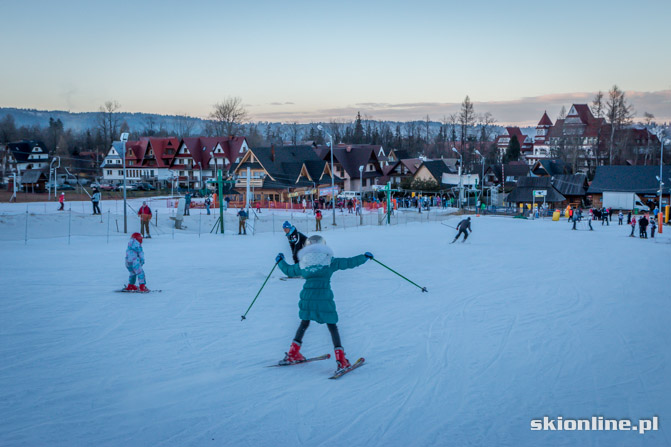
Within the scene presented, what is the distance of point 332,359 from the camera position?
7098 millimetres

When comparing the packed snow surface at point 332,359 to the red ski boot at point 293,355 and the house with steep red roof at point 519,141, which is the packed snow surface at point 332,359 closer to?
the red ski boot at point 293,355

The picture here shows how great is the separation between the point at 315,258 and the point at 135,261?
231 inches

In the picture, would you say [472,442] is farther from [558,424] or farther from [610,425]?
[610,425]

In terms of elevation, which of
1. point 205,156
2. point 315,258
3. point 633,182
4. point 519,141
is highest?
point 519,141

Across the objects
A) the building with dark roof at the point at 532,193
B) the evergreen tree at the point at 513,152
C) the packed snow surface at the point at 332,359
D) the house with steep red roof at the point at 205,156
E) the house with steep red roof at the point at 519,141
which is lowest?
the packed snow surface at the point at 332,359

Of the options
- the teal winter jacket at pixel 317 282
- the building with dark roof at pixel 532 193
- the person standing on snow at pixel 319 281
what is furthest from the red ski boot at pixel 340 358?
the building with dark roof at pixel 532 193

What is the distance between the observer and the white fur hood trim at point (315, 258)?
20.5ft

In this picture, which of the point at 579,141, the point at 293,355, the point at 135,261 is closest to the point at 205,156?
the point at 579,141

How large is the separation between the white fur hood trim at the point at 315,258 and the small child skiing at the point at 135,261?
5280 millimetres

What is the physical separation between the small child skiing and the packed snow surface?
14.5 inches

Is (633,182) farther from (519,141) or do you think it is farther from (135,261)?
(519,141)

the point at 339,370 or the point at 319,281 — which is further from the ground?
the point at 319,281

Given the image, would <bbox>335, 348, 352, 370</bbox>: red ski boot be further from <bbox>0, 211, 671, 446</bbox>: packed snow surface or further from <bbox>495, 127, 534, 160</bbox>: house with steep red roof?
<bbox>495, 127, 534, 160</bbox>: house with steep red roof

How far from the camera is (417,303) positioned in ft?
35.3
